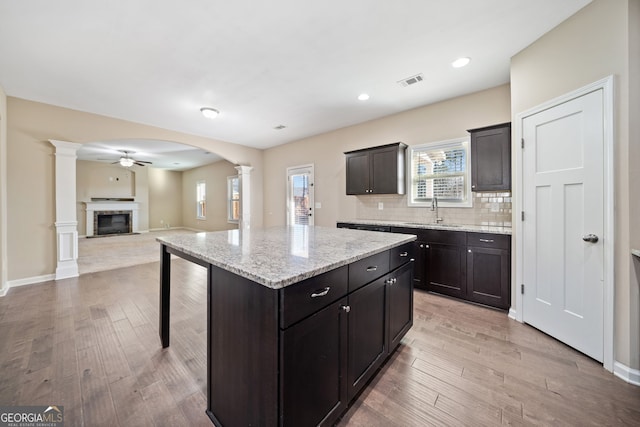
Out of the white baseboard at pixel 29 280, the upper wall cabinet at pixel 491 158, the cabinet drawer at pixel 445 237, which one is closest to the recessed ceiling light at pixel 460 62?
the upper wall cabinet at pixel 491 158

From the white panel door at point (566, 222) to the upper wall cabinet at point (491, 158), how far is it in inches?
15.0

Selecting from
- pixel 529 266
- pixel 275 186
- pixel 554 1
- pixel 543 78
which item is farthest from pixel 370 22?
pixel 275 186

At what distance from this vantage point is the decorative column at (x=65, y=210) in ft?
12.4

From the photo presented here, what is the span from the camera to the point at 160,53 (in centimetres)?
251

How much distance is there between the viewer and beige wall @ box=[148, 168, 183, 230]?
10.3 metres

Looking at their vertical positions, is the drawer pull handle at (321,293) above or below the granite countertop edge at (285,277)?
below

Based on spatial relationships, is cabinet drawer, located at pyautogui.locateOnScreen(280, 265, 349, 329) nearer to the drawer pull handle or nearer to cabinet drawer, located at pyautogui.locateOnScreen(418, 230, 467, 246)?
the drawer pull handle

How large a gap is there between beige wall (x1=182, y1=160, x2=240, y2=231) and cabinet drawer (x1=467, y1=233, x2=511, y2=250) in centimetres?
720

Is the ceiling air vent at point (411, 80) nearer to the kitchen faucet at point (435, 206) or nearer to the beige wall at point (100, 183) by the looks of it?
the kitchen faucet at point (435, 206)

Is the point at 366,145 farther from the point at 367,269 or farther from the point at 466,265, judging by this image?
the point at 367,269

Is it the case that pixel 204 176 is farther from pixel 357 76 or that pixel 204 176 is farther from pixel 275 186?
pixel 357 76

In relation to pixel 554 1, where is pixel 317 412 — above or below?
below

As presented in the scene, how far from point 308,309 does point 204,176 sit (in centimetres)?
995

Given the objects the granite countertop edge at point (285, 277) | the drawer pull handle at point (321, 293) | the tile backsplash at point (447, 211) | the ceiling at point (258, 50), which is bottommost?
the drawer pull handle at point (321, 293)
